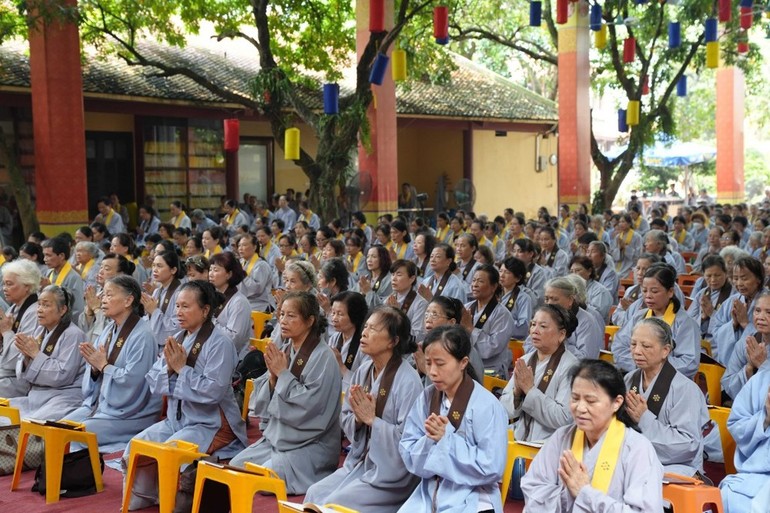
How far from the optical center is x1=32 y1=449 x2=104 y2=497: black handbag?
6281mm

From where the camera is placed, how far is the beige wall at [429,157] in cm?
2838

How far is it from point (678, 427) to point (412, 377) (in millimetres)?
1494

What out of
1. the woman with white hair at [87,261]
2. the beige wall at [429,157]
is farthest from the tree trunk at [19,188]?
the beige wall at [429,157]

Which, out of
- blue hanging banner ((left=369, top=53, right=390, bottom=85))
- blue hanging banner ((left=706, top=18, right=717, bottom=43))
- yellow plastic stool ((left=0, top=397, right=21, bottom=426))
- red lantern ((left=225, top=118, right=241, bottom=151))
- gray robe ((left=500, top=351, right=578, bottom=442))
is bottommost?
yellow plastic stool ((left=0, top=397, right=21, bottom=426))

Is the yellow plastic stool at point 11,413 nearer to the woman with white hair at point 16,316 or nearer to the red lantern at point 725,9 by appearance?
the woman with white hair at point 16,316

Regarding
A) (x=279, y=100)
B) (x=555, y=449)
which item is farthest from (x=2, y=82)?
(x=555, y=449)

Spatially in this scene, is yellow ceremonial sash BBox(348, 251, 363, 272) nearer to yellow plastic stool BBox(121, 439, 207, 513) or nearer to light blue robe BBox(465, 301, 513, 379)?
light blue robe BBox(465, 301, 513, 379)

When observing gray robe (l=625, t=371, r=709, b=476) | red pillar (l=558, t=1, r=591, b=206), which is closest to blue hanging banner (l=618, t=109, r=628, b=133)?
red pillar (l=558, t=1, r=591, b=206)

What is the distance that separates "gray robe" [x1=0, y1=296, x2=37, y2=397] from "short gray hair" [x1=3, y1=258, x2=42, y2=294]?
345 millimetres

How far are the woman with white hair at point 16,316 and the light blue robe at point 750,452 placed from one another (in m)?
5.10

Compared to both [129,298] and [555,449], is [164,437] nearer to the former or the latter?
[129,298]

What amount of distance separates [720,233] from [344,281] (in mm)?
6747

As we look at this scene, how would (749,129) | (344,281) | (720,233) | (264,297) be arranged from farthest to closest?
(749,129) → (720,233) → (264,297) → (344,281)

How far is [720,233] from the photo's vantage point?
13195 mm
